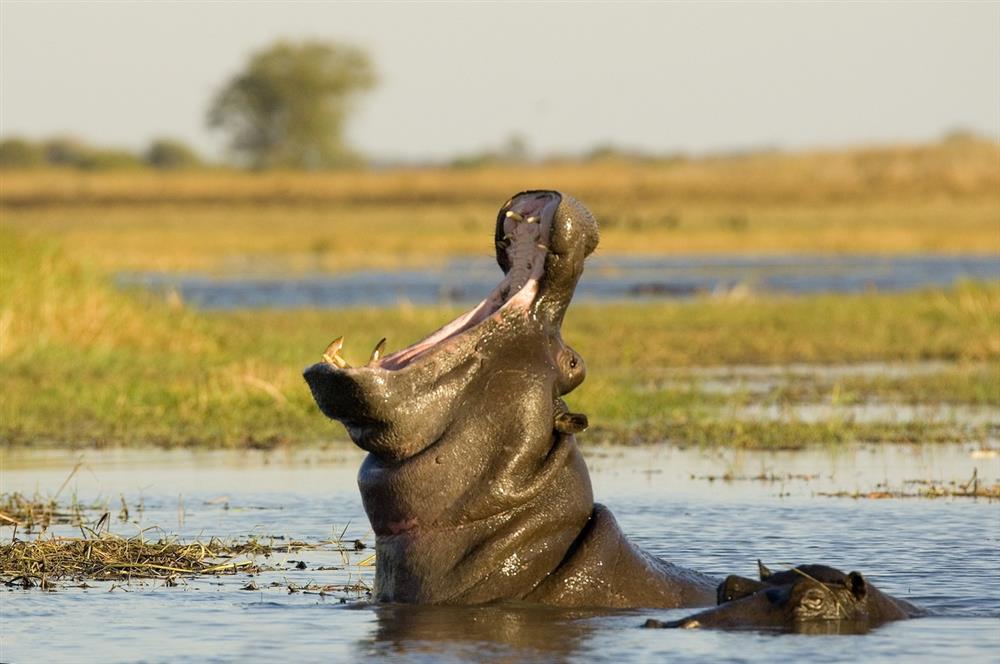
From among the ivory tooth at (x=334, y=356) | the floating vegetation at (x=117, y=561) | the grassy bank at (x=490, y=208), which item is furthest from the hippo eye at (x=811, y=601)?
the grassy bank at (x=490, y=208)

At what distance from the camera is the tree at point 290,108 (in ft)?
265

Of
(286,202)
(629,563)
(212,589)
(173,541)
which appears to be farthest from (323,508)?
(286,202)

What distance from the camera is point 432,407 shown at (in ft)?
20.2

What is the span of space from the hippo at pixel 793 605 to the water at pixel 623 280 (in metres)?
18.5

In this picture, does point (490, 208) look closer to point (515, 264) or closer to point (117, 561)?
point (117, 561)

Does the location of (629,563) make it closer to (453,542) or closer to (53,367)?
(453,542)

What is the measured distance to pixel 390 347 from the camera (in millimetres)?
17406

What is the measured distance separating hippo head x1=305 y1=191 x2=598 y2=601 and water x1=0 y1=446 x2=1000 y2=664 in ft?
0.66

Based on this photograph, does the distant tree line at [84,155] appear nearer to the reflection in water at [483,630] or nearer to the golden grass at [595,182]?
the golden grass at [595,182]

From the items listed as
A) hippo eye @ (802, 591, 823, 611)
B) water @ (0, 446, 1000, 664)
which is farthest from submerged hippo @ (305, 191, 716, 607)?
hippo eye @ (802, 591, 823, 611)

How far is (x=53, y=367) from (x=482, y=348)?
10.1 meters

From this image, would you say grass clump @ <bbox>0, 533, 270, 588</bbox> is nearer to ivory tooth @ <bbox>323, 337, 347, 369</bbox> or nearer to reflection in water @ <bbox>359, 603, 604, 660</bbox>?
reflection in water @ <bbox>359, 603, 604, 660</bbox>

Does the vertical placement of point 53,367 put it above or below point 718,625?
above

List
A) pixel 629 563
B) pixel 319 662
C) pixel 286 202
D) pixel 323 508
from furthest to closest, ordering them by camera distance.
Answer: pixel 286 202, pixel 323 508, pixel 629 563, pixel 319 662
